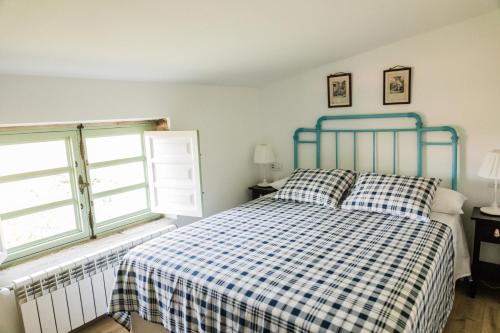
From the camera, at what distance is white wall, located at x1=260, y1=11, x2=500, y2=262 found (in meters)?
2.81

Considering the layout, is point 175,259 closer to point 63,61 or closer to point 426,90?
point 63,61

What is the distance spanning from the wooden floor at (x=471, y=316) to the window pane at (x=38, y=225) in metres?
0.80

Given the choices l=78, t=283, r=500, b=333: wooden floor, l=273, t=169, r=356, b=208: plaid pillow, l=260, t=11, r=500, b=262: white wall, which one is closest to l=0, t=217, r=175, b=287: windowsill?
l=78, t=283, r=500, b=333: wooden floor

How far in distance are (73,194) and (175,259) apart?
1300mm

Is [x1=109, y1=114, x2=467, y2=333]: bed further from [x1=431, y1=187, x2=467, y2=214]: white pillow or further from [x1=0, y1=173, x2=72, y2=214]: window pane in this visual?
[x1=0, y1=173, x2=72, y2=214]: window pane

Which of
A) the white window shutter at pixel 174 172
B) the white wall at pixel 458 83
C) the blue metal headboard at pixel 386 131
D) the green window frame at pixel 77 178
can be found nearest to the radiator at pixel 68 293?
the green window frame at pixel 77 178

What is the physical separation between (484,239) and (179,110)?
9.18ft

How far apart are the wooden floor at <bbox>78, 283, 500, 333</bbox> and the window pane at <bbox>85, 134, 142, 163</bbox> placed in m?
1.34

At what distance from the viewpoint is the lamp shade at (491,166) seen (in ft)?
8.47

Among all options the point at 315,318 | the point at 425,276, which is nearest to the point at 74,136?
the point at 315,318

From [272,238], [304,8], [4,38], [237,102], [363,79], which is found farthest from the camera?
[237,102]

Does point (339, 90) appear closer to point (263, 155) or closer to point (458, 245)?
point (263, 155)

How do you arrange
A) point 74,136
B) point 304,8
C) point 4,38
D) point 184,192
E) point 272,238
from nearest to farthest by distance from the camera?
point 4,38 → point 304,8 → point 272,238 → point 74,136 → point 184,192

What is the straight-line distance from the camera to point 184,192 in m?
3.06
